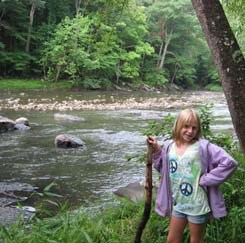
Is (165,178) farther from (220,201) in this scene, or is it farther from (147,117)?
(147,117)

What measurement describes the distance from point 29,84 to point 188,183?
27.5 meters

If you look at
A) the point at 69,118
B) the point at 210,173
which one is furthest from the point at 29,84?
Result: the point at 210,173

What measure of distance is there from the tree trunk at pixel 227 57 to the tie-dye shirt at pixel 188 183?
0.75 m

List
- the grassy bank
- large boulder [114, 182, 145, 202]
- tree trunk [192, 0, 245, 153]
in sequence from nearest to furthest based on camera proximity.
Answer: tree trunk [192, 0, 245, 153] < the grassy bank < large boulder [114, 182, 145, 202]

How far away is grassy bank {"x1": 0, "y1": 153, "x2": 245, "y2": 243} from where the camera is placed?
3.61 m

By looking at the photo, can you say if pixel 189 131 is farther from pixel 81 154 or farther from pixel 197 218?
pixel 81 154

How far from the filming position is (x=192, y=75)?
42344mm

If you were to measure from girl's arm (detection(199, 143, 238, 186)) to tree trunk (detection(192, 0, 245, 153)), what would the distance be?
2.54 feet

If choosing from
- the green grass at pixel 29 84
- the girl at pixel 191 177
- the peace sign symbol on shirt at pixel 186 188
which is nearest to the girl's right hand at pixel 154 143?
the girl at pixel 191 177

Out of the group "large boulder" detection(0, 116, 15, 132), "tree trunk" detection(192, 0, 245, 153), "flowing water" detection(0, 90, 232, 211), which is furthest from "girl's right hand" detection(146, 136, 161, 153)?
"large boulder" detection(0, 116, 15, 132)

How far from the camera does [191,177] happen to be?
2.89 m

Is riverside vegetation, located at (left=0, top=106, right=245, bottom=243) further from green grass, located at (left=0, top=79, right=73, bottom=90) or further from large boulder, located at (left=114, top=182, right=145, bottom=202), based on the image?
green grass, located at (left=0, top=79, right=73, bottom=90)

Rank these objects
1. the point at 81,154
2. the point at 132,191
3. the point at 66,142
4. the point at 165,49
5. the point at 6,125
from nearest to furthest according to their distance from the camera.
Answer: the point at 132,191, the point at 81,154, the point at 66,142, the point at 6,125, the point at 165,49

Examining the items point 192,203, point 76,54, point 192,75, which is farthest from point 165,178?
point 192,75
